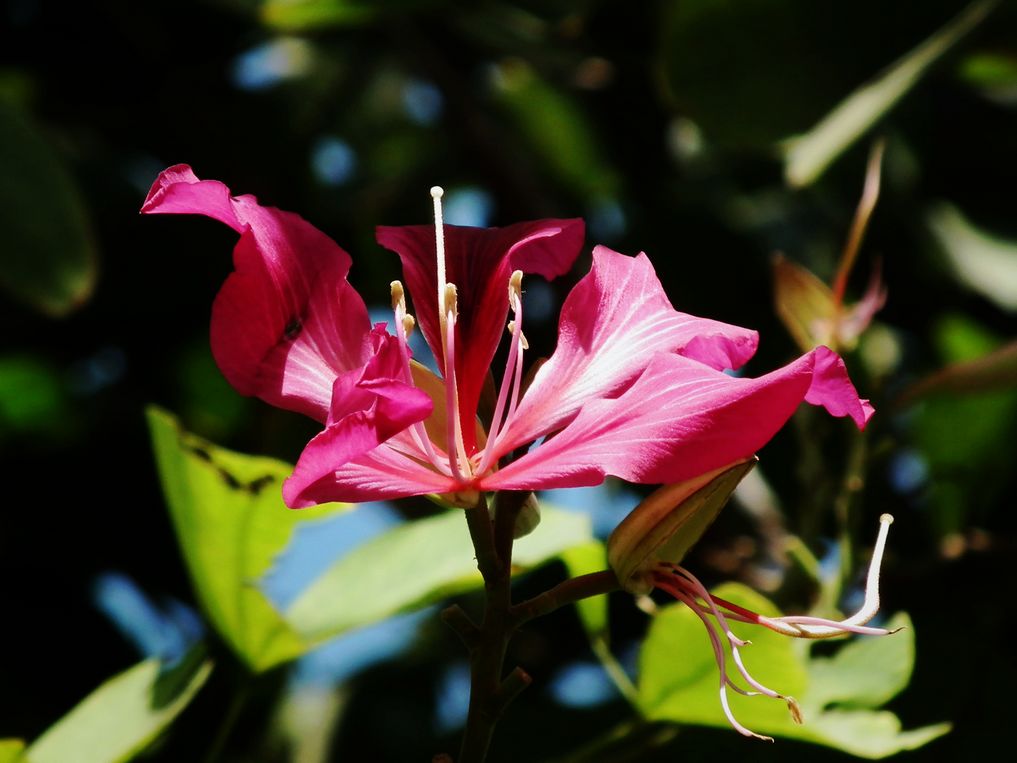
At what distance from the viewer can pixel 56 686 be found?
1683 mm

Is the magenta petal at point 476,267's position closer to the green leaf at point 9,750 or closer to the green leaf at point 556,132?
the green leaf at point 9,750

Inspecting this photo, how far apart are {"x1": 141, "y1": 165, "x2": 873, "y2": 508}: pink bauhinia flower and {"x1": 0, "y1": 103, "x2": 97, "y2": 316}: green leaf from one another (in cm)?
68

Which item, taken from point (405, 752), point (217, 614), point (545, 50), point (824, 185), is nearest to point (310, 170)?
point (545, 50)

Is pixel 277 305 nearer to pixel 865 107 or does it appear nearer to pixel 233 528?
pixel 233 528

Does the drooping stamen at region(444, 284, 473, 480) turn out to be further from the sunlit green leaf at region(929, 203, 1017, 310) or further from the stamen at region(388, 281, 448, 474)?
the sunlit green leaf at region(929, 203, 1017, 310)

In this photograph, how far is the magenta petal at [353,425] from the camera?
1.93 feet

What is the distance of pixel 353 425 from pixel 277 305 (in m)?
0.15

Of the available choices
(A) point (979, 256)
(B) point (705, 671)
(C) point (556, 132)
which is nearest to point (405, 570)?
(B) point (705, 671)

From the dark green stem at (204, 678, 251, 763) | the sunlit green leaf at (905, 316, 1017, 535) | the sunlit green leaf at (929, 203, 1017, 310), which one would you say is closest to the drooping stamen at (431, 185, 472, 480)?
the dark green stem at (204, 678, 251, 763)

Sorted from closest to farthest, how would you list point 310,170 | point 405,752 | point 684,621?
point 684,621 < point 405,752 < point 310,170

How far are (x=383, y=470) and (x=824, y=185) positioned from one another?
4.02 feet

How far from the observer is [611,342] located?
2.42ft

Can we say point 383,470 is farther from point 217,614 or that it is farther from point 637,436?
point 217,614

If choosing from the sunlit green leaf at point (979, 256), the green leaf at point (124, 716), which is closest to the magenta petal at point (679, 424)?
the green leaf at point (124, 716)
